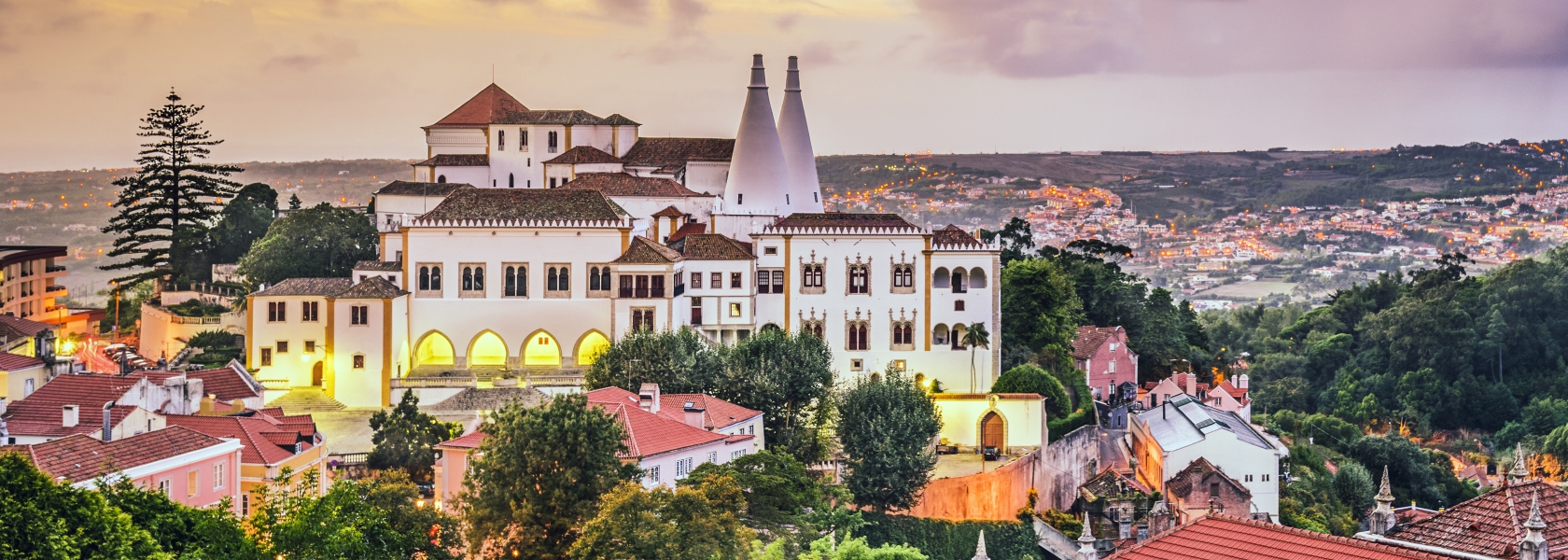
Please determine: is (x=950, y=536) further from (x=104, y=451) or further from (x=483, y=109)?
(x=483, y=109)

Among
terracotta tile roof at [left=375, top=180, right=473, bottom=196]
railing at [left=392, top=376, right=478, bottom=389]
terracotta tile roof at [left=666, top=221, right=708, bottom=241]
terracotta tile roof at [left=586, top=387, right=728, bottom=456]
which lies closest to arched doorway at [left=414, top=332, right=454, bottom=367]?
railing at [left=392, top=376, right=478, bottom=389]

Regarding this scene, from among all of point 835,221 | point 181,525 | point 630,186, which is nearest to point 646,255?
point 835,221

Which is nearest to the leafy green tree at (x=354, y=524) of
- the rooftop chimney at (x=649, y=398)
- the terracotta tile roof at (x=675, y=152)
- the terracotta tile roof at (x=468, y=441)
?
the terracotta tile roof at (x=468, y=441)

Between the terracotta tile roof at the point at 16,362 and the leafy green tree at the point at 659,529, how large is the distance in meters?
16.5

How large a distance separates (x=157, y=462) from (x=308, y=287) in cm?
1921

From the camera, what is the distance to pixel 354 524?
91.4 feet

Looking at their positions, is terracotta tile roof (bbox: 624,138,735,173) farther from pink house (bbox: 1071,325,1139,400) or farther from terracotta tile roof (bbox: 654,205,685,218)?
pink house (bbox: 1071,325,1139,400)

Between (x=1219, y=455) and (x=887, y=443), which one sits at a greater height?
(x=887, y=443)

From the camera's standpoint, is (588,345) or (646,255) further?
(588,345)

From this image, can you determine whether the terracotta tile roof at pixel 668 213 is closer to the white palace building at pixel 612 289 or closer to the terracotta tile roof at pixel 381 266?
the white palace building at pixel 612 289

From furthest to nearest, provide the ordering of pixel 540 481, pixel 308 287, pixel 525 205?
pixel 525 205, pixel 308 287, pixel 540 481

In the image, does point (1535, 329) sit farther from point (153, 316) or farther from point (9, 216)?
point (9, 216)

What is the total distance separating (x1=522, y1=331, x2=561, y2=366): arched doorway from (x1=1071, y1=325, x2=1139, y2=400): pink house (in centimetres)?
1582

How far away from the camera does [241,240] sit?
63594mm
